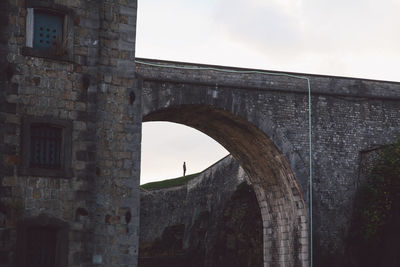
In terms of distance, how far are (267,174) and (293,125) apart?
2300 mm

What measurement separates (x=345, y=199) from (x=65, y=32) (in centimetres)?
1135

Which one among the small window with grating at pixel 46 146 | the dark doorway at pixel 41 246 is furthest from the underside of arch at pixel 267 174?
the dark doorway at pixel 41 246

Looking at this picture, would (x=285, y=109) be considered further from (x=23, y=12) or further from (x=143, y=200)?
(x=143, y=200)

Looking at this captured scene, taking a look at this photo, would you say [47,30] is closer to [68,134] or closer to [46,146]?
[68,134]

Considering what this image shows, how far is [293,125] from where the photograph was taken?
69.7 feet

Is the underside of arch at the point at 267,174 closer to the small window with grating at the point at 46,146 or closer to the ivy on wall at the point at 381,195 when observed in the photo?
the ivy on wall at the point at 381,195

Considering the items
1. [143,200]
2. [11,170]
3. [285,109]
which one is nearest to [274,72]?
[285,109]

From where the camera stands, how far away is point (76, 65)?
1416 cm

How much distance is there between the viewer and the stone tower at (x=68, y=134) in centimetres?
1324

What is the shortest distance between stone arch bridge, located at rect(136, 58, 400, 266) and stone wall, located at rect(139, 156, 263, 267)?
4.71 m

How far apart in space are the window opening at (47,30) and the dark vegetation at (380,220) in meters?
11.4

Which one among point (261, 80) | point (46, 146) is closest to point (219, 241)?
point (261, 80)

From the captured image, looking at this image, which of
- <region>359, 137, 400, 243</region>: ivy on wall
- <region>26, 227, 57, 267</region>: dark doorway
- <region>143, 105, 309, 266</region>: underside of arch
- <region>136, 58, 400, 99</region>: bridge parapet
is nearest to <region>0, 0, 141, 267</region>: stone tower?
<region>26, 227, 57, 267</region>: dark doorway

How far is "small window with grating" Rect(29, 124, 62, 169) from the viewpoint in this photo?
536 inches
